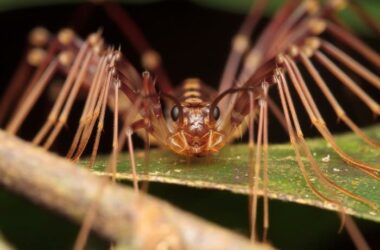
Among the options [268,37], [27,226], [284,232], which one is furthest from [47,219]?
[268,37]

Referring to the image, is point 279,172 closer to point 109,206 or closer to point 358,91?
point 358,91

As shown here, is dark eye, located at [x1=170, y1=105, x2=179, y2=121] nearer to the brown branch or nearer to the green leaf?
the green leaf

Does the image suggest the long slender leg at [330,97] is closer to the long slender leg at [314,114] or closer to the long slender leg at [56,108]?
the long slender leg at [314,114]

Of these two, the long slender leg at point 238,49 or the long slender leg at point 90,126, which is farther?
the long slender leg at point 238,49

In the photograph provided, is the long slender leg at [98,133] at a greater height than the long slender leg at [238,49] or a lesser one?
lesser

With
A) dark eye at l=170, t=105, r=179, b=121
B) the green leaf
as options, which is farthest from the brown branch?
→ dark eye at l=170, t=105, r=179, b=121

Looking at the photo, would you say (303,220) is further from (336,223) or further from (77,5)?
(77,5)

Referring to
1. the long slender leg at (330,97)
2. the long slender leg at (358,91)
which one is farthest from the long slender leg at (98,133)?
the long slender leg at (358,91)
